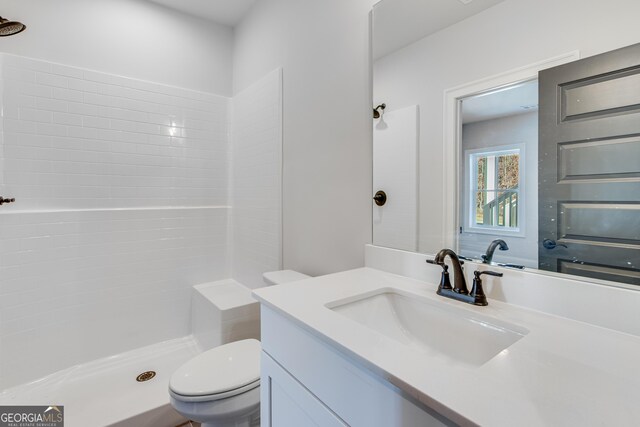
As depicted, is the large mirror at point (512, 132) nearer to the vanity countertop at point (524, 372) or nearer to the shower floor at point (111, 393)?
the vanity countertop at point (524, 372)

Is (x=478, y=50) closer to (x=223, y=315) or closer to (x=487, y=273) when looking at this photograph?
(x=487, y=273)

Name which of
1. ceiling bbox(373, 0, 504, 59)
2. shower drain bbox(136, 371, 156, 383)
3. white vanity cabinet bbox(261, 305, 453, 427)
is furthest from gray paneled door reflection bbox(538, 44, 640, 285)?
shower drain bbox(136, 371, 156, 383)

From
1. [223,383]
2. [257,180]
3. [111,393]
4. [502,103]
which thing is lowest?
[111,393]

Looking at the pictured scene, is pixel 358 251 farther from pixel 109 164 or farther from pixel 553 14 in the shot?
pixel 109 164

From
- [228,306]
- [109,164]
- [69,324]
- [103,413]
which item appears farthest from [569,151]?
[69,324]

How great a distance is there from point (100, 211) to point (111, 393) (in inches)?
44.3

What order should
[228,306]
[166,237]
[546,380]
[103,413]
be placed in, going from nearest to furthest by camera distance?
[546,380]
[103,413]
[228,306]
[166,237]

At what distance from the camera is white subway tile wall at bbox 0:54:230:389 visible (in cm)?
176

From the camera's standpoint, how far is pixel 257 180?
218cm

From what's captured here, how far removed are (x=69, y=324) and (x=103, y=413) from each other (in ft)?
2.31

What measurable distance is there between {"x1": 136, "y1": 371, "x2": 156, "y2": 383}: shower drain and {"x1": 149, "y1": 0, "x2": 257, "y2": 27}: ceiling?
2.58m

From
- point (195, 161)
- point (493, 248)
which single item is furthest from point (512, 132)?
point (195, 161)

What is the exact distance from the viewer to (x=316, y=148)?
1.63m

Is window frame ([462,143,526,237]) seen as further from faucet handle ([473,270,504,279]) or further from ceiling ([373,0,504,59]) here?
ceiling ([373,0,504,59])
